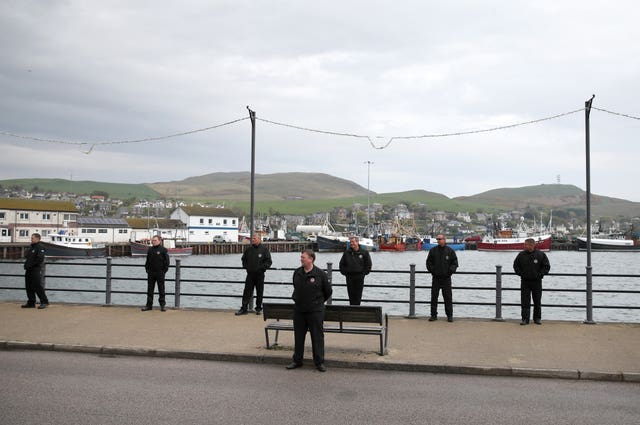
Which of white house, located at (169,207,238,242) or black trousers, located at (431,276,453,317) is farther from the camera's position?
white house, located at (169,207,238,242)

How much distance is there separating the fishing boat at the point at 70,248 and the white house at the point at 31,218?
681 centimetres

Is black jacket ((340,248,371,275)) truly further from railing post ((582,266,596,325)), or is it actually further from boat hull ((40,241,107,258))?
boat hull ((40,241,107,258))

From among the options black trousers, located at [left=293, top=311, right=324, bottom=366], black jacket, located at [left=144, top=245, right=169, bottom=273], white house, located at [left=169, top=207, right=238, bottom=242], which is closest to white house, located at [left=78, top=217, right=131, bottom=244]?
white house, located at [left=169, top=207, right=238, bottom=242]

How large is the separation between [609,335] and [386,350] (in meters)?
4.79

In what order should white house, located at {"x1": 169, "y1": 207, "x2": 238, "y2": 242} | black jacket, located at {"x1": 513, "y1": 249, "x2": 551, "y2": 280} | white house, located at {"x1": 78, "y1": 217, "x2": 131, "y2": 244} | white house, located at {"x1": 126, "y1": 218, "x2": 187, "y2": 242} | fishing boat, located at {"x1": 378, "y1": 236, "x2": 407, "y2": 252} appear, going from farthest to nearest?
fishing boat, located at {"x1": 378, "y1": 236, "x2": 407, "y2": 252} < white house, located at {"x1": 169, "y1": 207, "x2": 238, "y2": 242} < white house, located at {"x1": 126, "y1": 218, "x2": 187, "y2": 242} < white house, located at {"x1": 78, "y1": 217, "x2": 131, "y2": 244} < black jacket, located at {"x1": 513, "y1": 249, "x2": 551, "y2": 280}

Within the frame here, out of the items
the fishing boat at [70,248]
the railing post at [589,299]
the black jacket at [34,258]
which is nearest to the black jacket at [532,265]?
the railing post at [589,299]

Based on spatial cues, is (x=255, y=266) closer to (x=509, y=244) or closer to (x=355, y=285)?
(x=355, y=285)

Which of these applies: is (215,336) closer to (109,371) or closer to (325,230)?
(109,371)

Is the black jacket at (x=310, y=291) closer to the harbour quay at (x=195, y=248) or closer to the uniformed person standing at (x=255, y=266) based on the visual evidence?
the uniformed person standing at (x=255, y=266)

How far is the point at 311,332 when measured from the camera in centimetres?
891

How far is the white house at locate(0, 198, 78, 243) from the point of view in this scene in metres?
92.1

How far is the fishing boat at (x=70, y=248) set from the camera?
7775cm

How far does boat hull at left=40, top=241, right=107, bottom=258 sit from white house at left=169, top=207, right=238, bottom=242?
31699 millimetres

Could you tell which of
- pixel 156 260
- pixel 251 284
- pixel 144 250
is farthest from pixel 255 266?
pixel 144 250
